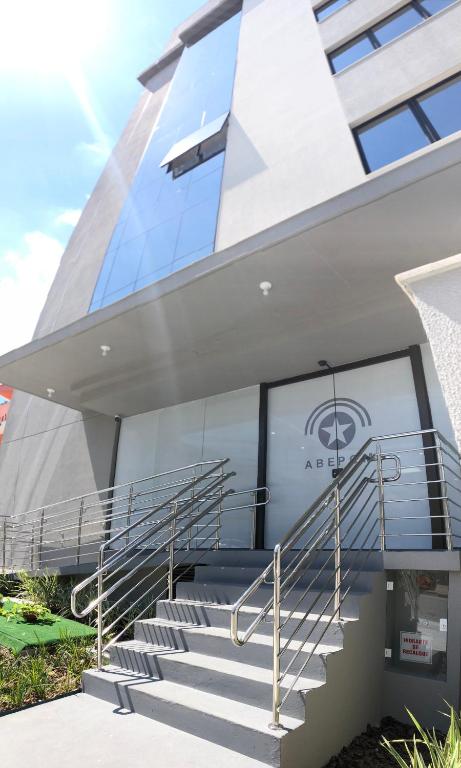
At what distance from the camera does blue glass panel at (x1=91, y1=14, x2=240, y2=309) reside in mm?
8547

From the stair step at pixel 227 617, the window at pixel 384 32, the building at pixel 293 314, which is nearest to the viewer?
the stair step at pixel 227 617

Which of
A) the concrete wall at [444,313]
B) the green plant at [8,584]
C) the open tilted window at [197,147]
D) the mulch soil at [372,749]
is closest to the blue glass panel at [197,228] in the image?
the open tilted window at [197,147]

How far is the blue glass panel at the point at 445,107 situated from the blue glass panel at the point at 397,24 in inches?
61.1

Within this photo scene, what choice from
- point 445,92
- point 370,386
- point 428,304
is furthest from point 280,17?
point 428,304

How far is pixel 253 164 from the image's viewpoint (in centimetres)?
803

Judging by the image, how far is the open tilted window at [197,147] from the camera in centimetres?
908

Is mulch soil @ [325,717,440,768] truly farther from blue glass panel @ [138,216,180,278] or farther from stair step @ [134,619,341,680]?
blue glass panel @ [138,216,180,278]

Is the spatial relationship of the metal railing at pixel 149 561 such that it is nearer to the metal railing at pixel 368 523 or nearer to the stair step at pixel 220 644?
the stair step at pixel 220 644

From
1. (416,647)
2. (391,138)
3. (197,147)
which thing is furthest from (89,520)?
(391,138)

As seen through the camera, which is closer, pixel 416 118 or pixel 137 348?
pixel 416 118

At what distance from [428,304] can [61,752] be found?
10.9 ft

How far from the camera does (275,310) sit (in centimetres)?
630

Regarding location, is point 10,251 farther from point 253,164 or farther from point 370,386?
point 370,386

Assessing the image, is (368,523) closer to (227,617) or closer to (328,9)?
(227,617)
